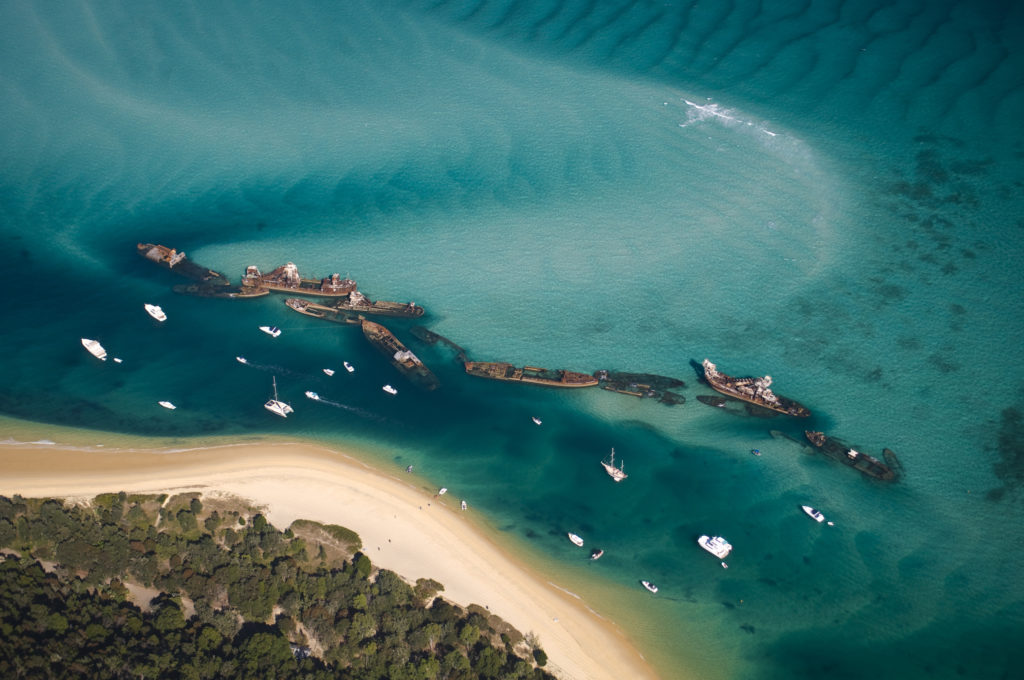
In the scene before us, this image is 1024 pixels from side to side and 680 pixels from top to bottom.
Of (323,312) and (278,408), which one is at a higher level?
(323,312)

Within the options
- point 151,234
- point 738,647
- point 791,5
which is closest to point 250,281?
point 151,234

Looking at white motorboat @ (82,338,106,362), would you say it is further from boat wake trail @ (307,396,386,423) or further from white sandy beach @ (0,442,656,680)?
boat wake trail @ (307,396,386,423)

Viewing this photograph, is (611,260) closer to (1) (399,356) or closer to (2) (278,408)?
(1) (399,356)

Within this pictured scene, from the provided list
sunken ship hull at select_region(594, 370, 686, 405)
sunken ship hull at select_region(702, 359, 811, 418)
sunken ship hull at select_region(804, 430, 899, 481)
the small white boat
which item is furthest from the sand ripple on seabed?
the small white boat

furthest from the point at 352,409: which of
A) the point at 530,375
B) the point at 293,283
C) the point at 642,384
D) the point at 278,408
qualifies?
the point at 642,384

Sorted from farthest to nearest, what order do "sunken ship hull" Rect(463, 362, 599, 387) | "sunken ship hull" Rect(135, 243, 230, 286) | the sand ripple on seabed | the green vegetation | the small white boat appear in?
the sand ripple on seabed
"sunken ship hull" Rect(135, 243, 230, 286)
the small white boat
"sunken ship hull" Rect(463, 362, 599, 387)
the green vegetation

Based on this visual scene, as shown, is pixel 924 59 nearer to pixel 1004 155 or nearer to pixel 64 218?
pixel 1004 155

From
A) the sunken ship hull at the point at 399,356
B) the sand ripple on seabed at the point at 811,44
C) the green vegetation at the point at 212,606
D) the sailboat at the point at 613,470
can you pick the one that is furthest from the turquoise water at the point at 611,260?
the green vegetation at the point at 212,606
